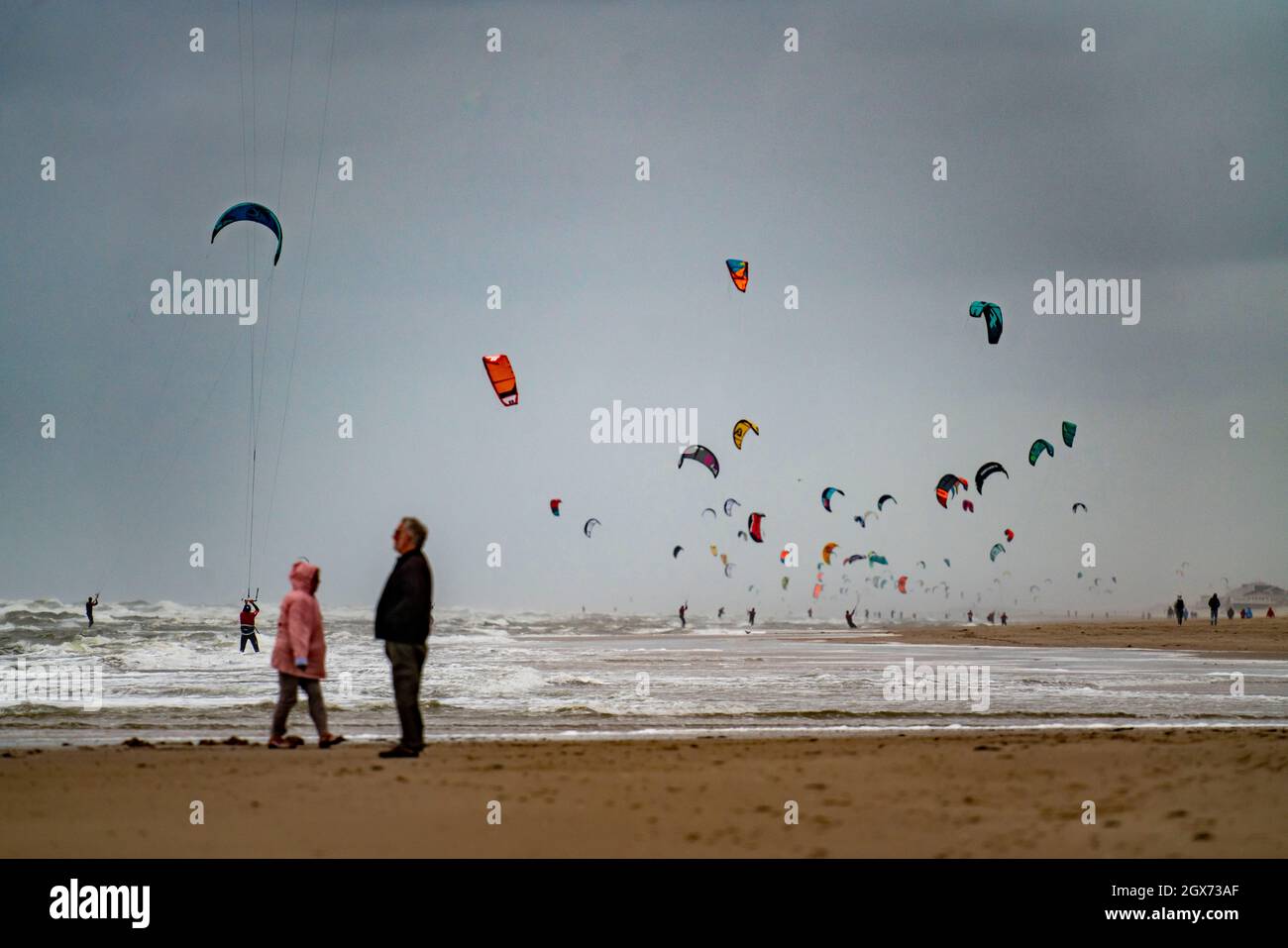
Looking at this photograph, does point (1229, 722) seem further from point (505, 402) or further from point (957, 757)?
point (505, 402)

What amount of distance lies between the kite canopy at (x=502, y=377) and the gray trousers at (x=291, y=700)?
12.1 m

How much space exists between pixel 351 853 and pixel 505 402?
53.5 ft

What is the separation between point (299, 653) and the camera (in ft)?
30.1

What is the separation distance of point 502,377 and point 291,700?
12969 mm

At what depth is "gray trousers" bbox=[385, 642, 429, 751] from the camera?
8391 millimetres

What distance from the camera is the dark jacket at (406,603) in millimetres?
8328

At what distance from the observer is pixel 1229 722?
1264cm

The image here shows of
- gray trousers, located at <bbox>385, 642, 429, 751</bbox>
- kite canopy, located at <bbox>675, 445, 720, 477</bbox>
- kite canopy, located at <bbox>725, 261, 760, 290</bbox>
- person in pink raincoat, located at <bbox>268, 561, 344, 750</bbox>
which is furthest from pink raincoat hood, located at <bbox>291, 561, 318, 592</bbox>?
kite canopy, located at <bbox>675, 445, 720, 477</bbox>

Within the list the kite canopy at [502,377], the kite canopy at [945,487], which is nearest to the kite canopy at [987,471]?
the kite canopy at [945,487]

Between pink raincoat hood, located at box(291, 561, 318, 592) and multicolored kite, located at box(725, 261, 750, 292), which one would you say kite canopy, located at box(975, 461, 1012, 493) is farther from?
pink raincoat hood, located at box(291, 561, 318, 592)

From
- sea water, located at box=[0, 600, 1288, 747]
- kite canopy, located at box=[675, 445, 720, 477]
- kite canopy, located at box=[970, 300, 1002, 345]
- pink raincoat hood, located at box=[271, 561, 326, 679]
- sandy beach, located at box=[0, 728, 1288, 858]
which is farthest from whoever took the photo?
kite canopy, located at box=[675, 445, 720, 477]

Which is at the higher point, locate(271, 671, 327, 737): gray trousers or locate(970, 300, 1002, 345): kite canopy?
locate(970, 300, 1002, 345): kite canopy

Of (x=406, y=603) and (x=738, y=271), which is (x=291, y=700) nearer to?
(x=406, y=603)

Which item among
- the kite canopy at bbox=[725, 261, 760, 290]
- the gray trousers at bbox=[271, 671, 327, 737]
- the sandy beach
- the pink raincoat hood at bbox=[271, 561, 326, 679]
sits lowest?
the sandy beach
